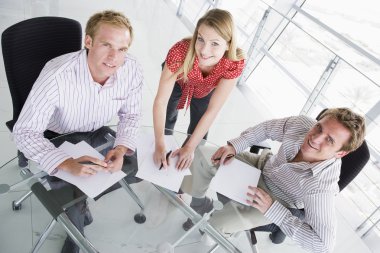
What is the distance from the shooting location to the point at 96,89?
149 cm

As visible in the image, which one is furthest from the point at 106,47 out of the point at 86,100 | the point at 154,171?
the point at 154,171

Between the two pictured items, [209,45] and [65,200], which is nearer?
[65,200]

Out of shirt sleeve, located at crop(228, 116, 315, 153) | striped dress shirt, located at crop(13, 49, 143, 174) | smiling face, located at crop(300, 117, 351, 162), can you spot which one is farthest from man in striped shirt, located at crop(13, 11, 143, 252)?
smiling face, located at crop(300, 117, 351, 162)

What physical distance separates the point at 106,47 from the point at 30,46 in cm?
42

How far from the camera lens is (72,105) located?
147 cm

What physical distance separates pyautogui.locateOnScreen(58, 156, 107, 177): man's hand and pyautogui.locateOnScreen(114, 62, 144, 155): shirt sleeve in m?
0.22

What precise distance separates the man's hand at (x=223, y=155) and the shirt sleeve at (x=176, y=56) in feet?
1.66

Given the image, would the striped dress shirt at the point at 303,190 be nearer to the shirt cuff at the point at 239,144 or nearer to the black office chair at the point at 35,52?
the shirt cuff at the point at 239,144

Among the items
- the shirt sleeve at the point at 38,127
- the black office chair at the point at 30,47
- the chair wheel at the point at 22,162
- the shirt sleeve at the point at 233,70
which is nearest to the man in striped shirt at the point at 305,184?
the shirt sleeve at the point at 233,70

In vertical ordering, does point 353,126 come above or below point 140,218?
above

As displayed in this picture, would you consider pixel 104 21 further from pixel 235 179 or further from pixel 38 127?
pixel 235 179

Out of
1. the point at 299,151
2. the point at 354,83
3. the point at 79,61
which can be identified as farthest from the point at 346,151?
the point at 354,83

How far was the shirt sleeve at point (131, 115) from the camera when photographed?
158cm

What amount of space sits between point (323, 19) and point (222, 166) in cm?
395
